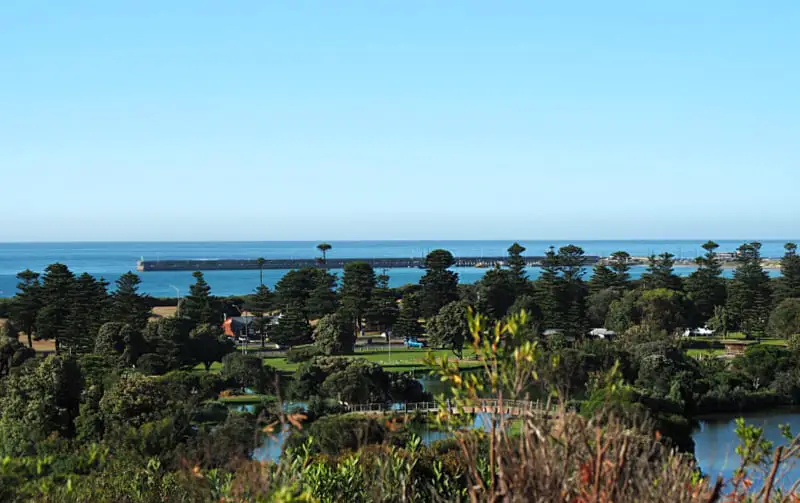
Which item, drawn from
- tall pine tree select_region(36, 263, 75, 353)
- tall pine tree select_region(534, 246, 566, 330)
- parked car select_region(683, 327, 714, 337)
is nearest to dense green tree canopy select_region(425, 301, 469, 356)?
tall pine tree select_region(534, 246, 566, 330)

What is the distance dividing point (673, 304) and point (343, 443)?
23.0m

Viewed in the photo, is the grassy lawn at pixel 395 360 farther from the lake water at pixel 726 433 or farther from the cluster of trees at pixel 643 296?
the lake water at pixel 726 433

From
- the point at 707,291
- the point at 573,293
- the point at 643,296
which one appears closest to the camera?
the point at 643,296

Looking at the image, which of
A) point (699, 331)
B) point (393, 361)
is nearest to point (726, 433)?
point (393, 361)

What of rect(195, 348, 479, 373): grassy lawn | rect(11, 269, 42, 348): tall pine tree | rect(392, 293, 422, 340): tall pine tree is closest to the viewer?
rect(195, 348, 479, 373): grassy lawn

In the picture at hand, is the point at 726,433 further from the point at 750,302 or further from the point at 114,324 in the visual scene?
the point at 114,324

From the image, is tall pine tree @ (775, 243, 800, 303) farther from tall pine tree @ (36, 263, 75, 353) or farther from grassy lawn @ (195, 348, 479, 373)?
tall pine tree @ (36, 263, 75, 353)

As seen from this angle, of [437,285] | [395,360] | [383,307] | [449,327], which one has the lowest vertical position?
[395,360]

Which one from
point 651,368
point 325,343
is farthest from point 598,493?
point 325,343

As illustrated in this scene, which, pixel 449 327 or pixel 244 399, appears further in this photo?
pixel 449 327

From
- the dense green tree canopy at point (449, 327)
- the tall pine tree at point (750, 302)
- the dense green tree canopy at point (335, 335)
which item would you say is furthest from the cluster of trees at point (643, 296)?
the dense green tree canopy at point (335, 335)

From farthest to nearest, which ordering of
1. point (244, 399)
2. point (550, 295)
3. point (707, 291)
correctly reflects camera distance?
point (707, 291) → point (550, 295) → point (244, 399)

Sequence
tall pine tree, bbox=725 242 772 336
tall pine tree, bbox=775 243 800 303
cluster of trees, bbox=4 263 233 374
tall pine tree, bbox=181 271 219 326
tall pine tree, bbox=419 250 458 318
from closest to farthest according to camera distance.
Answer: cluster of trees, bbox=4 263 233 374 → tall pine tree, bbox=181 271 219 326 → tall pine tree, bbox=725 242 772 336 → tall pine tree, bbox=419 250 458 318 → tall pine tree, bbox=775 243 800 303

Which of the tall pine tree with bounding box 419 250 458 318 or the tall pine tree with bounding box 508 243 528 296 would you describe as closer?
the tall pine tree with bounding box 419 250 458 318
